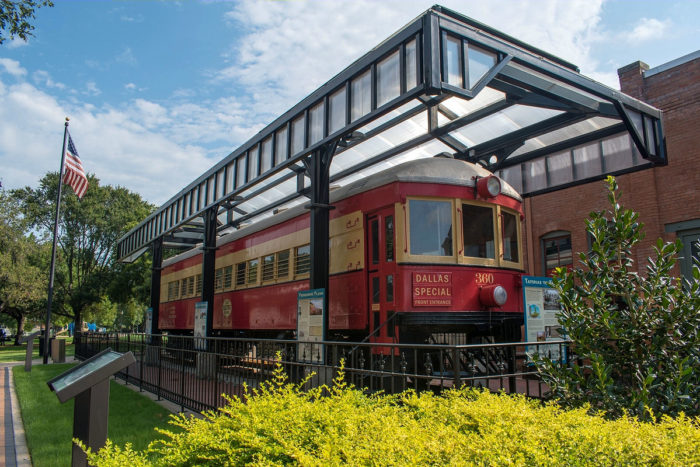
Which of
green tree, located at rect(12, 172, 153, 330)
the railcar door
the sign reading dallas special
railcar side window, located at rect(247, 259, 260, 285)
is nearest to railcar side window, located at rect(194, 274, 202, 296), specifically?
railcar side window, located at rect(247, 259, 260, 285)

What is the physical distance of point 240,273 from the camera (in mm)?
13188

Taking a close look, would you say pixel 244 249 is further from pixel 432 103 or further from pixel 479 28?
pixel 479 28

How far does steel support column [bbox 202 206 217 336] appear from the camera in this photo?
534 inches

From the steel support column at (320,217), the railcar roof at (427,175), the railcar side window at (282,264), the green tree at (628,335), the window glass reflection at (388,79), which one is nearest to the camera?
the green tree at (628,335)

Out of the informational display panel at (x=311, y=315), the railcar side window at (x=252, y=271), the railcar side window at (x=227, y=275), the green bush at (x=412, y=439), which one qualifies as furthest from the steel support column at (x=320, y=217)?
the railcar side window at (x=227, y=275)

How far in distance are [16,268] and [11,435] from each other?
3043cm

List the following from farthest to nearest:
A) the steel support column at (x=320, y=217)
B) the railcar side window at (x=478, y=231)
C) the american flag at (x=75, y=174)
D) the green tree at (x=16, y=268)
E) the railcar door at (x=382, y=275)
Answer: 1. the green tree at (x=16, y=268)
2. the american flag at (x=75, y=174)
3. the steel support column at (x=320, y=217)
4. the railcar side window at (x=478, y=231)
5. the railcar door at (x=382, y=275)

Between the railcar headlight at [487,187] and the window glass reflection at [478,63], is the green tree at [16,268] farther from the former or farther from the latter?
the window glass reflection at [478,63]

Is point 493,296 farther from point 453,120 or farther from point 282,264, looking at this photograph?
point 282,264

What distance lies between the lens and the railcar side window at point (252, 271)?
1217 centimetres

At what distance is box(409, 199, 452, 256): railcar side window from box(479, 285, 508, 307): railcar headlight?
0.79m

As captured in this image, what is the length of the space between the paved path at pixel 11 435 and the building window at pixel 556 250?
12089 mm

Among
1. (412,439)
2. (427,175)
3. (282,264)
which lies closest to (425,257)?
(427,175)

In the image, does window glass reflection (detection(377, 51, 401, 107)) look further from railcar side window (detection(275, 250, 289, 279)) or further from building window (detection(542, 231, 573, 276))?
building window (detection(542, 231, 573, 276))
